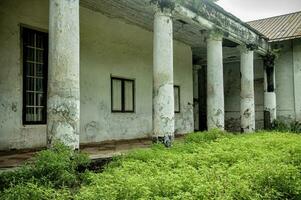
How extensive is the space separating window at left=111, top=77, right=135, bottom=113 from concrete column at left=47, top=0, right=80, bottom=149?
6039 mm

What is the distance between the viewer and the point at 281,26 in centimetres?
1998

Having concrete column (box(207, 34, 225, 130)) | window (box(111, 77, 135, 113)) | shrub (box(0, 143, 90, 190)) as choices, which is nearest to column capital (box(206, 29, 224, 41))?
concrete column (box(207, 34, 225, 130))

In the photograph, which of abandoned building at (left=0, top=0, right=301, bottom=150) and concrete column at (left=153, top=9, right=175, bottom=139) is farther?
concrete column at (left=153, top=9, right=175, bottom=139)

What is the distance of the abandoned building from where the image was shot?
627cm

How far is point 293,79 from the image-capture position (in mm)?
18469

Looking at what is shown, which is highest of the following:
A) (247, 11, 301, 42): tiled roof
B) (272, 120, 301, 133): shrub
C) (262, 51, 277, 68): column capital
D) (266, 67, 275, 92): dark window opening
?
(247, 11, 301, 42): tiled roof

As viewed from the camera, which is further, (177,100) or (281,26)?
(281,26)

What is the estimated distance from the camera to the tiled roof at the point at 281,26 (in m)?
18.0

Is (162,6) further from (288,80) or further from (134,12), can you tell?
(288,80)

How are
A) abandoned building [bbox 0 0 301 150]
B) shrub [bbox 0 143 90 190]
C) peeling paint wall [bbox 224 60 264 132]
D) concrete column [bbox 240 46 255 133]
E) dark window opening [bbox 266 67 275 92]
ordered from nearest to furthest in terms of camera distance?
shrub [bbox 0 143 90 190] → abandoned building [bbox 0 0 301 150] → concrete column [bbox 240 46 255 133] → dark window opening [bbox 266 67 275 92] → peeling paint wall [bbox 224 60 264 132]

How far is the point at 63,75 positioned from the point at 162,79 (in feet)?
11.8

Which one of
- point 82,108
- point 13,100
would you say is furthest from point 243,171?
point 82,108

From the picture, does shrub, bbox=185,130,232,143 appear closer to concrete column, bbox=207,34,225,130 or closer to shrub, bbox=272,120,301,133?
concrete column, bbox=207,34,225,130

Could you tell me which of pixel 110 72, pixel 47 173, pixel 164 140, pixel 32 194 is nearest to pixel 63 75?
pixel 47 173
